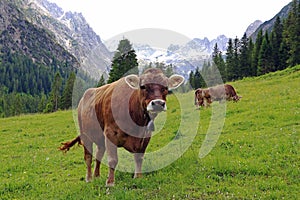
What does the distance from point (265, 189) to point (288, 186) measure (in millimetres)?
578

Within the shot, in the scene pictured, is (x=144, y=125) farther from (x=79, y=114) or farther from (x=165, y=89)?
(x=79, y=114)

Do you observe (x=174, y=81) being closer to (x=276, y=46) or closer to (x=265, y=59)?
(x=265, y=59)

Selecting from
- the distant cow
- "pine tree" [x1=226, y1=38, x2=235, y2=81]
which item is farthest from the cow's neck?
"pine tree" [x1=226, y1=38, x2=235, y2=81]

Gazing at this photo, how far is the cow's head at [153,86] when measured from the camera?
733 cm

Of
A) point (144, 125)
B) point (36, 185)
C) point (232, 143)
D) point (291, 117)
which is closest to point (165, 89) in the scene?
point (144, 125)

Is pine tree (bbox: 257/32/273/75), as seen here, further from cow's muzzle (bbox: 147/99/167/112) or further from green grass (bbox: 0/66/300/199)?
cow's muzzle (bbox: 147/99/167/112)

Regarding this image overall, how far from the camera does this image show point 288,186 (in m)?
7.93

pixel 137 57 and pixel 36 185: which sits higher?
pixel 137 57

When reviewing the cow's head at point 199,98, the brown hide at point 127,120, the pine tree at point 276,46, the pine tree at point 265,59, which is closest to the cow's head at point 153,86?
the brown hide at point 127,120

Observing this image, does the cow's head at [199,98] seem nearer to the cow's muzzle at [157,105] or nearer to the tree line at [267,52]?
the cow's muzzle at [157,105]

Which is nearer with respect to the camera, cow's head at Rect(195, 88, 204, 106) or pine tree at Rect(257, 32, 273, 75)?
cow's head at Rect(195, 88, 204, 106)

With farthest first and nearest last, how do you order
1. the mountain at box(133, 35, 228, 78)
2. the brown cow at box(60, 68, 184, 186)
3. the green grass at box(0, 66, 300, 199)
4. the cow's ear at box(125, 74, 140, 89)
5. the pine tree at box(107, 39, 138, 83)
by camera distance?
the pine tree at box(107, 39, 138, 83)
the mountain at box(133, 35, 228, 78)
the cow's ear at box(125, 74, 140, 89)
the green grass at box(0, 66, 300, 199)
the brown cow at box(60, 68, 184, 186)

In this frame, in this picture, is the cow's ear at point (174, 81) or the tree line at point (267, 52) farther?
the tree line at point (267, 52)

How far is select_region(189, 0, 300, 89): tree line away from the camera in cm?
6041
